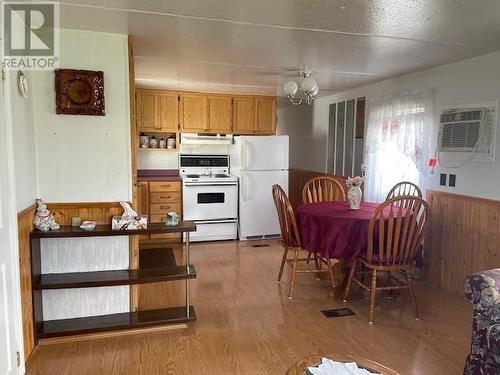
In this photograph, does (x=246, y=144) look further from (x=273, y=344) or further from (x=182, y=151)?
(x=273, y=344)

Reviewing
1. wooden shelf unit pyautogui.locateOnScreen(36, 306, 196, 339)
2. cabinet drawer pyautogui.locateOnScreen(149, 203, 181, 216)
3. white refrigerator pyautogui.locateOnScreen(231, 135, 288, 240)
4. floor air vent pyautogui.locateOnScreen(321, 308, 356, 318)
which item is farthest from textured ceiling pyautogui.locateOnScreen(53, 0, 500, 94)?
floor air vent pyautogui.locateOnScreen(321, 308, 356, 318)

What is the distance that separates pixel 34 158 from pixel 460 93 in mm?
3565

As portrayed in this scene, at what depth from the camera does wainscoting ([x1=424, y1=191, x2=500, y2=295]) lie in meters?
3.20

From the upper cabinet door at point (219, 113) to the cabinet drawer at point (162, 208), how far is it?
4.05ft

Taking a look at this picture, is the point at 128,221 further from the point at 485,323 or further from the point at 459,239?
the point at 459,239

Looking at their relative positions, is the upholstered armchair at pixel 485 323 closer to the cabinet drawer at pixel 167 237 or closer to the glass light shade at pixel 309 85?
the glass light shade at pixel 309 85

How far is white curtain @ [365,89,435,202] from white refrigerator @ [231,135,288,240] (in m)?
1.35

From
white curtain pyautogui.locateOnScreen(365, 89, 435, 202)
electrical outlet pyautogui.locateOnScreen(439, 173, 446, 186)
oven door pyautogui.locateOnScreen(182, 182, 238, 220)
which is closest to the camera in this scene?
electrical outlet pyautogui.locateOnScreen(439, 173, 446, 186)

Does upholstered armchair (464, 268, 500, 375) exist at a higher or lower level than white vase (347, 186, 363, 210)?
lower

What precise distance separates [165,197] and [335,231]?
276 cm

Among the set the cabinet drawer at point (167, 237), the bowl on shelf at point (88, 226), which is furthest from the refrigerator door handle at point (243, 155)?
the bowl on shelf at point (88, 226)

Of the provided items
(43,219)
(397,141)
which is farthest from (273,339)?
(397,141)

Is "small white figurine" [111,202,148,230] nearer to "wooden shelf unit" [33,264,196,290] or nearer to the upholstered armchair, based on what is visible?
"wooden shelf unit" [33,264,196,290]

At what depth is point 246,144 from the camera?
17.6 ft
